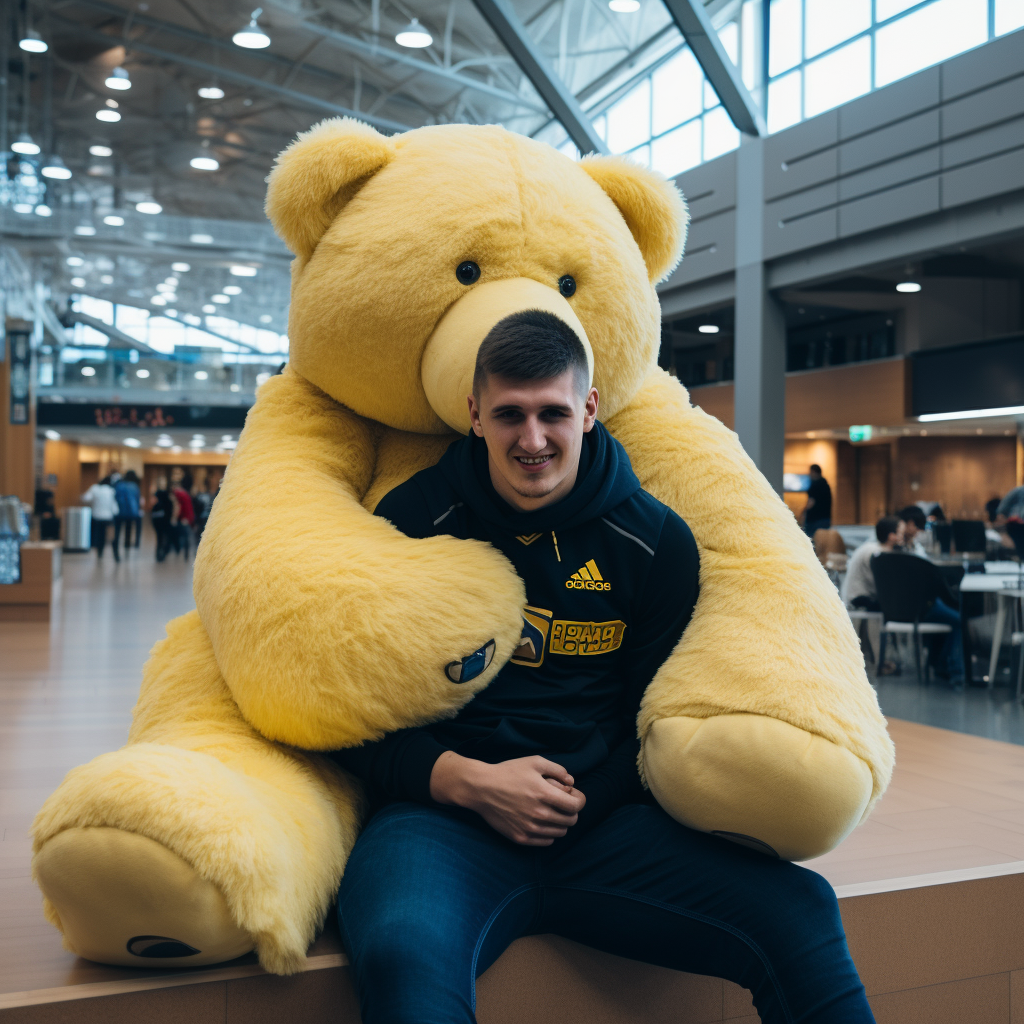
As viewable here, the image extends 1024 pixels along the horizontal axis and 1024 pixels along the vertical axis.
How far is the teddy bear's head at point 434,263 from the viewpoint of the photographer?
177cm

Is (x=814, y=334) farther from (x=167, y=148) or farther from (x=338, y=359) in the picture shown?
(x=338, y=359)

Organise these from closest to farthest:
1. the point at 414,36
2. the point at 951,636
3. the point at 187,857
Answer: the point at 187,857 → the point at 951,636 → the point at 414,36

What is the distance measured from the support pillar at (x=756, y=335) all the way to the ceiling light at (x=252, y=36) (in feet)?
21.2

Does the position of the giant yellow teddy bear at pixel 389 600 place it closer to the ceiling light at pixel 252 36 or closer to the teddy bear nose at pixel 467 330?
the teddy bear nose at pixel 467 330

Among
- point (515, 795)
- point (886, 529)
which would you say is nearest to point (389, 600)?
point (515, 795)

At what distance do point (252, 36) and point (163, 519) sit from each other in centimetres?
837

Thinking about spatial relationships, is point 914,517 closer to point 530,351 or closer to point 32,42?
point 530,351

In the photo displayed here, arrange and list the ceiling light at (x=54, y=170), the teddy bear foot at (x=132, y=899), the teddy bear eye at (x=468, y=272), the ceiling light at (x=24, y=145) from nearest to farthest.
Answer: the teddy bear foot at (x=132, y=899)
the teddy bear eye at (x=468, y=272)
the ceiling light at (x=24, y=145)
the ceiling light at (x=54, y=170)

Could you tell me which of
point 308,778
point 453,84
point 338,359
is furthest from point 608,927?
point 453,84

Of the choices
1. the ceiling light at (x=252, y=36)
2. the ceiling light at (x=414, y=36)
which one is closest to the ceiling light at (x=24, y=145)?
the ceiling light at (x=252, y=36)

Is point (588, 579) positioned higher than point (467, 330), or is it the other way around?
point (467, 330)

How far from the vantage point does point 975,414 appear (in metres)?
11.9

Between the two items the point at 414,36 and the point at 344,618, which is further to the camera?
the point at 414,36

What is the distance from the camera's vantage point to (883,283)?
480 inches
